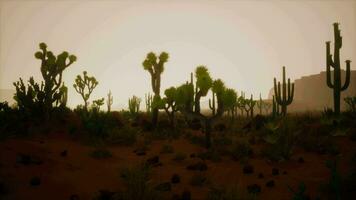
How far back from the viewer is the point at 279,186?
290 inches

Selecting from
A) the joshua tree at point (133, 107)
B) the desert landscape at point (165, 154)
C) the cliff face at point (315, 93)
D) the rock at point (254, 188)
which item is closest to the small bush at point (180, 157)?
the desert landscape at point (165, 154)

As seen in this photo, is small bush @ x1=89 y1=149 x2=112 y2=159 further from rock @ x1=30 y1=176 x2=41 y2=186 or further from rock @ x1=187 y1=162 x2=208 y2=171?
Result: rock @ x1=30 y1=176 x2=41 y2=186

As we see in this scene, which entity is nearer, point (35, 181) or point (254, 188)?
point (35, 181)

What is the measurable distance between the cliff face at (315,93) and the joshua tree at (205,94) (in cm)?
7381

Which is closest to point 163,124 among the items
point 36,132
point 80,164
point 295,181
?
point 36,132

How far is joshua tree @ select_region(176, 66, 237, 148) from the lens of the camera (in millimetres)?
12328

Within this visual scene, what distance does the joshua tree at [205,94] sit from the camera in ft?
40.4

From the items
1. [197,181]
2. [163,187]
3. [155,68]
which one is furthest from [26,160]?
[155,68]

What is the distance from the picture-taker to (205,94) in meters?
12.9

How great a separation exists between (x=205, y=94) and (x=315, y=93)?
306 feet

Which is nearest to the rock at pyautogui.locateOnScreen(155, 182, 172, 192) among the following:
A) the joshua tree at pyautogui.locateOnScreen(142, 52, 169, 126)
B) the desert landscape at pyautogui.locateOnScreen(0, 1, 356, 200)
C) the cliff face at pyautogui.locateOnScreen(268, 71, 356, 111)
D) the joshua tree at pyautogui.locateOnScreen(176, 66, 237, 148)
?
the desert landscape at pyautogui.locateOnScreen(0, 1, 356, 200)

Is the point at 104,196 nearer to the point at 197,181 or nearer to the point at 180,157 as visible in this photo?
the point at 197,181

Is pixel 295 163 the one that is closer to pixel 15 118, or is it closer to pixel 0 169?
pixel 0 169

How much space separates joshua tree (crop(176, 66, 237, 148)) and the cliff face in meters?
73.8
